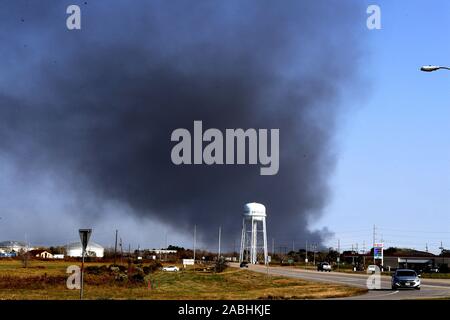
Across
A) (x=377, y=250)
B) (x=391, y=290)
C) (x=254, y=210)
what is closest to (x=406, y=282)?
(x=391, y=290)

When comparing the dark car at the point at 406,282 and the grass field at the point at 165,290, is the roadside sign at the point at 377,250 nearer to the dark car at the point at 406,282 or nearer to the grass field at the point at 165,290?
the grass field at the point at 165,290

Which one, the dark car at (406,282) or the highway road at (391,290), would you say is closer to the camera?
the highway road at (391,290)

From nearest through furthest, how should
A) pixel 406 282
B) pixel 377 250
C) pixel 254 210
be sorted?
pixel 406 282
pixel 254 210
pixel 377 250

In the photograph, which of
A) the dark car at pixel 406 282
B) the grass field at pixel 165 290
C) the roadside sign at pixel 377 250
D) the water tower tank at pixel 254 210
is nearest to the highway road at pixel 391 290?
the dark car at pixel 406 282

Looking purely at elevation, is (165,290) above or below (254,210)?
below

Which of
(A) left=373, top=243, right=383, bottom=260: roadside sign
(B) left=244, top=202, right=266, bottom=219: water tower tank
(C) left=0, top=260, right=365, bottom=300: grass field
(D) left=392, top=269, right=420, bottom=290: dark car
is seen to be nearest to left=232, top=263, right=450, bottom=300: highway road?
(D) left=392, top=269, right=420, bottom=290: dark car

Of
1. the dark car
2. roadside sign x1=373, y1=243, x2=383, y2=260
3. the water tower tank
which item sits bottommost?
roadside sign x1=373, y1=243, x2=383, y2=260

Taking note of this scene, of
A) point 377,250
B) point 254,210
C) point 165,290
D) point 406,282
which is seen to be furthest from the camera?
point 377,250

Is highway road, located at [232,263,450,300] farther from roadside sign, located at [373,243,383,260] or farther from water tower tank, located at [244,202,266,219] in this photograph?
roadside sign, located at [373,243,383,260]

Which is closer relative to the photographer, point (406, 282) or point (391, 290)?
point (391, 290)

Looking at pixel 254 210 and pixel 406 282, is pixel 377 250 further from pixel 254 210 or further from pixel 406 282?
pixel 406 282

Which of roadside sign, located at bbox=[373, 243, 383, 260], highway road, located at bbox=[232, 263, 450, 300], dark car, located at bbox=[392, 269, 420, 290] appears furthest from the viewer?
roadside sign, located at bbox=[373, 243, 383, 260]

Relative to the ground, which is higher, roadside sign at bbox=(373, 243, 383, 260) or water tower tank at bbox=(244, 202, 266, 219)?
water tower tank at bbox=(244, 202, 266, 219)
